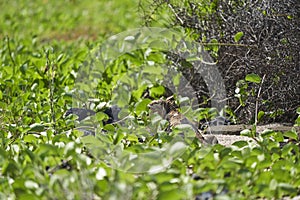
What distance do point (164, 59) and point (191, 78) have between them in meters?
0.26

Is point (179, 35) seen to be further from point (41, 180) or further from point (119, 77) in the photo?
point (41, 180)

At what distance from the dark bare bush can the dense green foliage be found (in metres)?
0.27

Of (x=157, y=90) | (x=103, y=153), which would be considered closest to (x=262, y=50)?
(x=157, y=90)

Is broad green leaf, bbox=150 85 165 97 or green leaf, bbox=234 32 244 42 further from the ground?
green leaf, bbox=234 32 244 42

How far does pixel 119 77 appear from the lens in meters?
4.26

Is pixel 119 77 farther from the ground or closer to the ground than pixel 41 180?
closer to the ground

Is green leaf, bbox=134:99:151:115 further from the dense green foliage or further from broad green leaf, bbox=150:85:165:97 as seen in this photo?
broad green leaf, bbox=150:85:165:97

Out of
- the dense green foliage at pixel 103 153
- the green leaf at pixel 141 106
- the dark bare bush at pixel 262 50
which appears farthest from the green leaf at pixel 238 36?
the green leaf at pixel 141 106

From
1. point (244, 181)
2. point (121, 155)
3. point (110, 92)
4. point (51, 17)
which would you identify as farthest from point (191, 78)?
point (51, 17)

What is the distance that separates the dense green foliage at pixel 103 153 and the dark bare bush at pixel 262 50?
0.27m

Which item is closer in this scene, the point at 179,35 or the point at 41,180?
the point at 41,180

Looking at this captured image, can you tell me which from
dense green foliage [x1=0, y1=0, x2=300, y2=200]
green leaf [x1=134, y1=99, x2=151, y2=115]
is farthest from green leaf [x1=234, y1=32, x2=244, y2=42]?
green leaf [x1=134, y1=99, x2=151, y2=115]

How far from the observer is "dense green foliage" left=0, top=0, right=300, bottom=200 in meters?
2.27

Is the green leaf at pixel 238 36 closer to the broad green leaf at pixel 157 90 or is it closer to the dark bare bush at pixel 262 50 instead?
the dark bare bush at pixel 262 50
